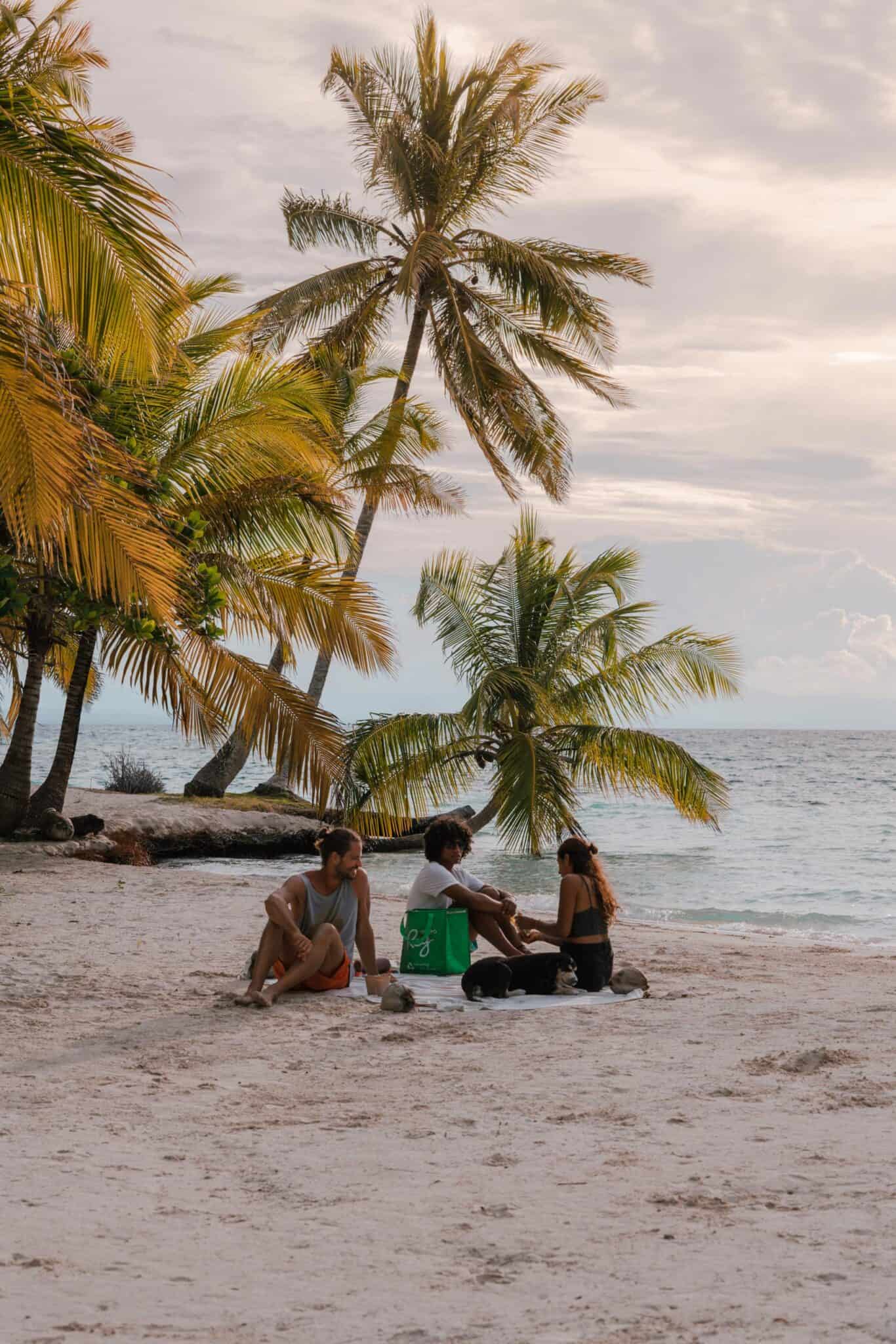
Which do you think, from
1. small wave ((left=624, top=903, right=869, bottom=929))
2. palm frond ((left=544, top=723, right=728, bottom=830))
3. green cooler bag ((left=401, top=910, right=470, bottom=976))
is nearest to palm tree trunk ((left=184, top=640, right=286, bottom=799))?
palm frond ((left=544, top=723, right=728, bottom=830))

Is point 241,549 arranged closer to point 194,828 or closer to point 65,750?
point 65,750

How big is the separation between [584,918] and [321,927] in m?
1.62

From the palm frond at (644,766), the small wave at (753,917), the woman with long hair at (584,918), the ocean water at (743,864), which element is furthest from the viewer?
the ocean water at (743,864)

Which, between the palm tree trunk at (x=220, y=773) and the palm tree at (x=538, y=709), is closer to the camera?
the palm tree at (x=538, y=709)

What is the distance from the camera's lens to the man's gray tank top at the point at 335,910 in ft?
24.2

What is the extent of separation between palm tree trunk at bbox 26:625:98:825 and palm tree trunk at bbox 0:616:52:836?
23cm

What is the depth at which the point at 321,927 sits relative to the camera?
730cm

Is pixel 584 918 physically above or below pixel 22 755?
below

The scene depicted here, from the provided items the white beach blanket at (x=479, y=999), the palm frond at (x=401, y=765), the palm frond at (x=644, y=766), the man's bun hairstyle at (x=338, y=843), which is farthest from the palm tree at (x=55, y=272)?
the palm frond at (x=644, y=766)

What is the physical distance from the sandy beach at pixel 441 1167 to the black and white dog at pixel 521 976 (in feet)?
1.14

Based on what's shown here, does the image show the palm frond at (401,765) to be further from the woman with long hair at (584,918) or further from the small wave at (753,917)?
the woman with long hair at (584,918)

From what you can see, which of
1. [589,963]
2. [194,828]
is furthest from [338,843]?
[194,828]

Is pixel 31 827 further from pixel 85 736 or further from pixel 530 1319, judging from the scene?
pixel 85 736

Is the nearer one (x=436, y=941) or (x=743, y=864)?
(x=436, y=941)
